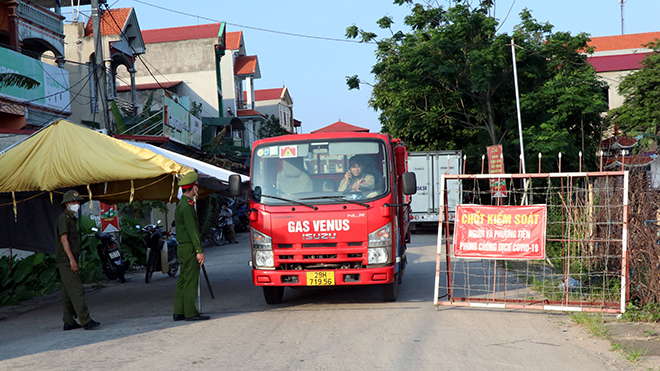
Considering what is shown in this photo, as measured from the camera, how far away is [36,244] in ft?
35.3

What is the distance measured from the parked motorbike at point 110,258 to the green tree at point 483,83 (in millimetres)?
16055

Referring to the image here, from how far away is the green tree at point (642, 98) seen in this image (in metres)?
36.1

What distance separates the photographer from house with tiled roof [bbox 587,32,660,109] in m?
52.8

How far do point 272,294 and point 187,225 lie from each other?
1.85m

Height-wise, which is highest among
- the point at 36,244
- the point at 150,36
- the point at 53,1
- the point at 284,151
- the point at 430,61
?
the point at 150,36

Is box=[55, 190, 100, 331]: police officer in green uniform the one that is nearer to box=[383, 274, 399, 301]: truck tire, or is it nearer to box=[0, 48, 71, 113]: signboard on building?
box=[383, 274, 399, 301]: truck tire

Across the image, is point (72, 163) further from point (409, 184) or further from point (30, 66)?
point (30, 66)

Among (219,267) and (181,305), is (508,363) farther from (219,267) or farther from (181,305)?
(219,267)

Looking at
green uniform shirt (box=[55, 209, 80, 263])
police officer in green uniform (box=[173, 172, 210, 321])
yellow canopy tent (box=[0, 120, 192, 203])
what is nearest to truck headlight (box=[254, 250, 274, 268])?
police officer in green uniform (box=[173, 172, 210, 321])

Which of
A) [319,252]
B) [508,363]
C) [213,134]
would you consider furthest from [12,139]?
[213,134]

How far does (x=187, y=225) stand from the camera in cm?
832

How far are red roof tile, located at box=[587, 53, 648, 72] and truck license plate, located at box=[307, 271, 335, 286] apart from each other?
2031 inches

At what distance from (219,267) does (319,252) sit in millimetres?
7459


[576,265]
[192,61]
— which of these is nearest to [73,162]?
[576,265]
